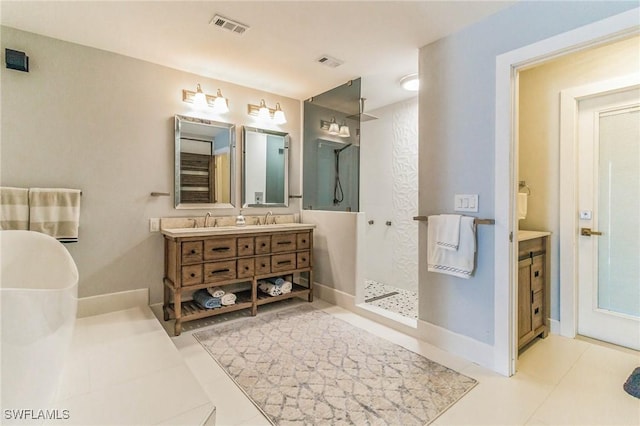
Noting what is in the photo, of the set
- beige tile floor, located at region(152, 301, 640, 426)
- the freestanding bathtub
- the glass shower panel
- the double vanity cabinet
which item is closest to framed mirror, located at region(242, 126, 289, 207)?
the double vanity cabinet

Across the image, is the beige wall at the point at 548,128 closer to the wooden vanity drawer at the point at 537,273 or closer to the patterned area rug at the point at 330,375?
the wooden vanity drawer at the point at 537,273

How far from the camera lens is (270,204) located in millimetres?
3660

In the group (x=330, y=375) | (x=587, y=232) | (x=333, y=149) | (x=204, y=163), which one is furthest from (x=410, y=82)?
(x=330, y=375)

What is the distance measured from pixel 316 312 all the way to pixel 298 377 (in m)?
1.19

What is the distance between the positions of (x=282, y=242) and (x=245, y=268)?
48 cm

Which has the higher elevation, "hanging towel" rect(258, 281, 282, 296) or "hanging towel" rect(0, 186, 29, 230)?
"hanging towel" rect(0, 186, 29, 230)

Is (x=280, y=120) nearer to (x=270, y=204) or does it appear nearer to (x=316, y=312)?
(x=270, y=204)

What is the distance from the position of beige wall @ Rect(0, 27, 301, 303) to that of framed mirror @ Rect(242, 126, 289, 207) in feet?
1.99

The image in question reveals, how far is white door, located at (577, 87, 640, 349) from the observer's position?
91.7 inches

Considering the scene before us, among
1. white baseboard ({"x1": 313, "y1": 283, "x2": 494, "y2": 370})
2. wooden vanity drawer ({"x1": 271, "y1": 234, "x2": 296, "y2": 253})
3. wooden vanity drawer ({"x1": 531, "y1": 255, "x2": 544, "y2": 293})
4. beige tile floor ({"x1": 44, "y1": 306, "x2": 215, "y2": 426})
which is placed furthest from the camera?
wooden vanity drawer ({"x1": 271, "y1": 234, "x2": 296, "y2": 253})

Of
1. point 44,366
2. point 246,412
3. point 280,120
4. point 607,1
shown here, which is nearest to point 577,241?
point 607,1

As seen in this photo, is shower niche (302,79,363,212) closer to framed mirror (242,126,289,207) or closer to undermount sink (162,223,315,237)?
framed mirror (242,126,289,207)

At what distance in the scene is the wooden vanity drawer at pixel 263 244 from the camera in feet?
9.91

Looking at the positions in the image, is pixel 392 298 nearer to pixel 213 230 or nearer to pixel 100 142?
pixel 213 230
